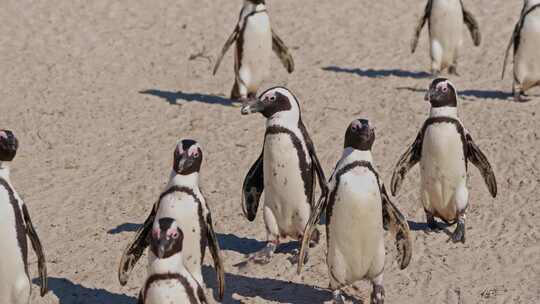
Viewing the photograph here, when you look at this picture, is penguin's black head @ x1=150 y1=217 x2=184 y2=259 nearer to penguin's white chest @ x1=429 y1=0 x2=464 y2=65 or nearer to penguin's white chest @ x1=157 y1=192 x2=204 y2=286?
penguin's white chest @ x1=157 y1=192 x2=204 y2=286

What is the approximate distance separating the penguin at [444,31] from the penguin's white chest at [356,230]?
5.05m

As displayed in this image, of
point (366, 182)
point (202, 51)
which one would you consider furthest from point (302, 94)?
point (366, 182)

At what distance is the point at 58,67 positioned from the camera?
11.4 m

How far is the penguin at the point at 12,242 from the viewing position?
571cm

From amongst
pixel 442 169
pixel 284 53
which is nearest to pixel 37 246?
pixel 442 169

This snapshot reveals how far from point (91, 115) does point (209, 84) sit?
1.54 metres

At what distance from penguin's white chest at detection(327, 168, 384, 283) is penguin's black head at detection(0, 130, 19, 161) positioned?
5.88ft

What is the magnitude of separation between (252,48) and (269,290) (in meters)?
3.82

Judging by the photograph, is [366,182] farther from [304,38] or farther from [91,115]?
[304,38]

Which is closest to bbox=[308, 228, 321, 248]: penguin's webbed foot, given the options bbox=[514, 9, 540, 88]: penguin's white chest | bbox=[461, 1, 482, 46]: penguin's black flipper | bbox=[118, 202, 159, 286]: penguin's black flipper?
bbox=[118, 202, 159, 286]: penguin's black flipper

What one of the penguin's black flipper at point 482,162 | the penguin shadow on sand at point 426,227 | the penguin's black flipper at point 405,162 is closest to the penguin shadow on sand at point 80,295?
the penguin's black flipper at point 405,162

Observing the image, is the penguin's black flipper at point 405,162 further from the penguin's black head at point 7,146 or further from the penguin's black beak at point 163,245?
the penguin's black head at point 7,146

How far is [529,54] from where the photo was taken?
968 centimetres

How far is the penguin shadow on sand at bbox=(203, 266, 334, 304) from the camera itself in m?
6.28
